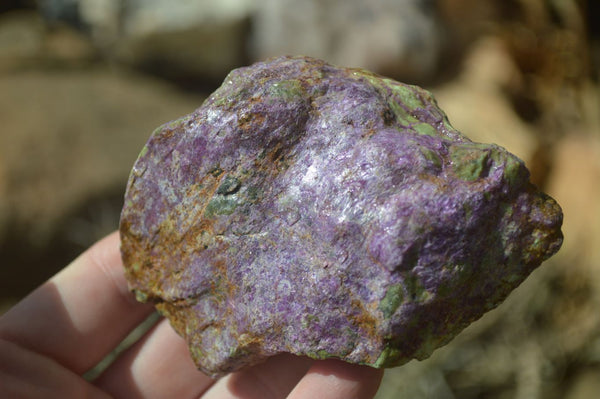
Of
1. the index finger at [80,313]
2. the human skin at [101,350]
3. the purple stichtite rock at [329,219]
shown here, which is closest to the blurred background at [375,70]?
the human skin at [101,350]

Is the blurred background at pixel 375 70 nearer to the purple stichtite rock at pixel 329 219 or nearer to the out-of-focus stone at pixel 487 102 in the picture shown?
the out-of-focus stone at pixel 487 102

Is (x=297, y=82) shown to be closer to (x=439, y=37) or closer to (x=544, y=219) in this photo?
(x=544, y=219)

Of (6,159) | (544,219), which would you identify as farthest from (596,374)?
(6,159)

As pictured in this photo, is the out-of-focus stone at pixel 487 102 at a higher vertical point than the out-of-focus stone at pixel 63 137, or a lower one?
lower

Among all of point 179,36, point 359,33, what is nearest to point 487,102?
point 359,33

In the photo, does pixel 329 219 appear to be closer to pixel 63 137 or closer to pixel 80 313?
pixel 80 313

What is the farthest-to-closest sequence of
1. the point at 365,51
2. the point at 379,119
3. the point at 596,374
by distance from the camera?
the point at 365,51 < the point at 596,374 < the point at 379,119
